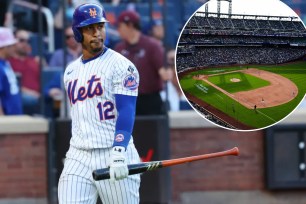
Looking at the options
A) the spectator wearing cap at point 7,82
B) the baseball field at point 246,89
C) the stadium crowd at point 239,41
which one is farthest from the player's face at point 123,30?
the baseball field at point 246,89

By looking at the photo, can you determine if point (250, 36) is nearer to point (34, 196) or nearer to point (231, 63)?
point (231, 63)

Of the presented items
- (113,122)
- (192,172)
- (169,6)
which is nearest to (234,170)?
(192,172)

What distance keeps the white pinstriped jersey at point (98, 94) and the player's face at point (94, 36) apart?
0.30 feet

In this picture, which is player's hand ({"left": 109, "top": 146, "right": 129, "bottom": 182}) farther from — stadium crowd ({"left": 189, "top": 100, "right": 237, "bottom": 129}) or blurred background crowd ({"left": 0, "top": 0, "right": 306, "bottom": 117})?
blurred background crowd ({"left": 0, "top": 0, "right": 306, "bottom": 117})

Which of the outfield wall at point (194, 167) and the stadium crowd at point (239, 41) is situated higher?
the stadium crowd at point (239, 41)

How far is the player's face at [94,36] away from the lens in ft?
18.7

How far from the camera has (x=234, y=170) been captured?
369 inches

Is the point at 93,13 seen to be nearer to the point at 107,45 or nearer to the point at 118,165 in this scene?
the point at 118,165

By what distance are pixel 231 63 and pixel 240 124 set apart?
0.97 feet

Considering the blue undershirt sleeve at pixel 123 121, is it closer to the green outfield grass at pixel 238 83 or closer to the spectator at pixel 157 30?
the green outfield grass at pixel 238 83

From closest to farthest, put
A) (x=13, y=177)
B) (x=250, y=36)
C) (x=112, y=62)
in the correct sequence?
(x=250, y=36), (x=112, y=62), (x=13, y=177)

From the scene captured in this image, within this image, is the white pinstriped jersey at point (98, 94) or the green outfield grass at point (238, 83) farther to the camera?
the white pinstriped jersey at point (98, 94)

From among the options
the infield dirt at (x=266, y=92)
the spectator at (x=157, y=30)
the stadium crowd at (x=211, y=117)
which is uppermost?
the spectator at (x=157, y=30)

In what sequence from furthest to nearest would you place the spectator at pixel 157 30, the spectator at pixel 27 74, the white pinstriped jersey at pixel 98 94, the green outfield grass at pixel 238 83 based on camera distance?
1. the spectator at pixel 27 74
2. the spectator at pixel 157 30
3. the white pinstriped jersey at pixel 98 94
4. the green outfield grass at pixel 238 83
